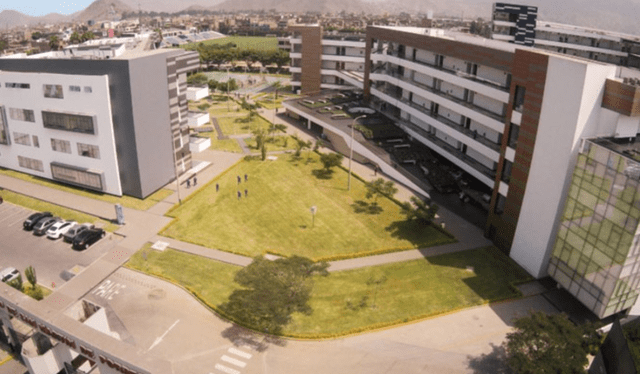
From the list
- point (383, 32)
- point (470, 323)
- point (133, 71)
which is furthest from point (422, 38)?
point (470, 323)

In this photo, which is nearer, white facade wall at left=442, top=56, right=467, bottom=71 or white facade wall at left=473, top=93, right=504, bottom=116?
white facade wall at left=473, top=93, right=504, bottom=116

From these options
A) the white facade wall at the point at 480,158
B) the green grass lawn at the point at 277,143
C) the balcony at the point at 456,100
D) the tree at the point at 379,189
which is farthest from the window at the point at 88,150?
the white facade wall at the point at 480,158

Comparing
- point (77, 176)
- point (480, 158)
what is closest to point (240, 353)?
point (77, 176)

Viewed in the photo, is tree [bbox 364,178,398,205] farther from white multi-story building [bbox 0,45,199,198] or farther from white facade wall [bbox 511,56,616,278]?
white multi-story building [bbox 0,45,199,198]

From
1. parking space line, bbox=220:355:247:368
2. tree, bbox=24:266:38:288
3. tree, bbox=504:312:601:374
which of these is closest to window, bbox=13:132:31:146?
tree, bbox=24:266:38:288

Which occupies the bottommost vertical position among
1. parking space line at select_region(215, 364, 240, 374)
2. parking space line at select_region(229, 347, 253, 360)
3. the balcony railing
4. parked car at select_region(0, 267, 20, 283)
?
parking space line at select_region(215, 364, 240, 374)

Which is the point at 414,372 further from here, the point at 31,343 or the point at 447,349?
the point at 31,343

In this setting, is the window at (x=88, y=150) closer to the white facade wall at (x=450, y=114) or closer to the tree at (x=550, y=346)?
the white facade wall at (x=450, y=114)
